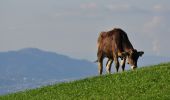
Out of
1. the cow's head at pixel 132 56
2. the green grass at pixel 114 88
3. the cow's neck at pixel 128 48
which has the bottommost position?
the green grass at pixel 114 88

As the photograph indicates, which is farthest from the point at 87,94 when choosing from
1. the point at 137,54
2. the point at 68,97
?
the point at 137,54

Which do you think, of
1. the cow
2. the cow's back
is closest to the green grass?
the cow

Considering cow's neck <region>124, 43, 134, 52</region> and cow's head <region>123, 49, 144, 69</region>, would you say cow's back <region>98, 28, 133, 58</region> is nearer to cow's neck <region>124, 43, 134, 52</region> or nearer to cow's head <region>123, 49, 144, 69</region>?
cow's neck <region>124, 43, 134, 52</region>

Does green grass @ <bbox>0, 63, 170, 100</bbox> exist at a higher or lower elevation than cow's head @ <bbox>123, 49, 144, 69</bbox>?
lower

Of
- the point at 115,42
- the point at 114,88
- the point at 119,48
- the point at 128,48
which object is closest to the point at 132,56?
the point at 128,48

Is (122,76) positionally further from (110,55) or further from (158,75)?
(110,55)

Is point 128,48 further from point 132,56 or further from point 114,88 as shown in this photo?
point 114,88

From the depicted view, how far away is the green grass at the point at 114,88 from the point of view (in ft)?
91.4

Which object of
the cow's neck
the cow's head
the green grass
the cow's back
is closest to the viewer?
the green grass

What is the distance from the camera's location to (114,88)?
30562 millimetres

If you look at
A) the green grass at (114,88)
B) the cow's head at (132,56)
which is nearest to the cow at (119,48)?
the cow's head at (132,56)

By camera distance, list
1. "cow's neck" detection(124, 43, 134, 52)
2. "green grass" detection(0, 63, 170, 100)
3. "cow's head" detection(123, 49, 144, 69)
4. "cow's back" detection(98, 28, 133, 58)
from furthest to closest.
Answer: "cow's neck" detection(124, 43, 134, 52)
"cow's back" detection(98, 28, 133, 58)
"cow's head" detection(123, 49, 144, 69)
"green grass" detection(0, 63, 170, 100)

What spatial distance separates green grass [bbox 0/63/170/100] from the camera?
27859mm

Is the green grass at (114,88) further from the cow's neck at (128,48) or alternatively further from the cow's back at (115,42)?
the cow's neck at (128,48)
